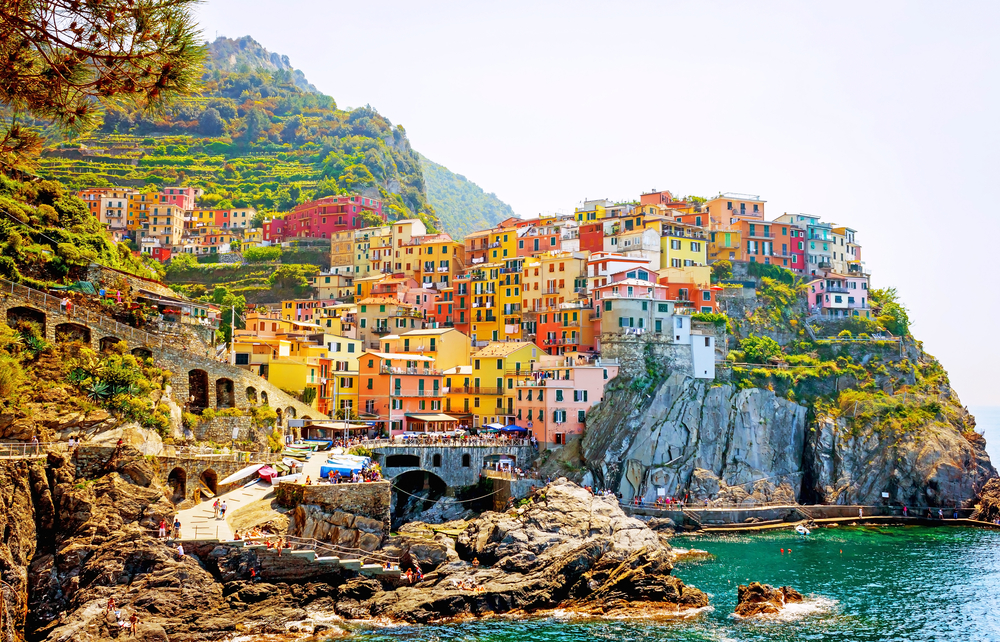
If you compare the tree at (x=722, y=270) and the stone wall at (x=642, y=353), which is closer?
the stone wall at (x=642, y=353)

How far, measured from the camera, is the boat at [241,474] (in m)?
43.6

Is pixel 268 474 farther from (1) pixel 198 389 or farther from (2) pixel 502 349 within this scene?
(2) pixel 502 349

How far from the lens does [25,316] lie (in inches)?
1719

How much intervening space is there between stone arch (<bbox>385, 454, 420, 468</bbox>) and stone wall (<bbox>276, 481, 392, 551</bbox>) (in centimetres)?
1091

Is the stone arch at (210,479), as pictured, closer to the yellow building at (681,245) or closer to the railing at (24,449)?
the railing at (24,449)

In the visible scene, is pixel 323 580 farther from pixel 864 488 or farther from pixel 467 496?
pixel 864 488

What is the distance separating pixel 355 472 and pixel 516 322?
106 feet

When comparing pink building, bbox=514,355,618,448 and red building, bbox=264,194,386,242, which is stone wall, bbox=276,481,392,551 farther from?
red building, bbox=264,194,386,242

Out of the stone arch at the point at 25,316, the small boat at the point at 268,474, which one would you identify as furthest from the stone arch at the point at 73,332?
the small boat at the point at 268,474

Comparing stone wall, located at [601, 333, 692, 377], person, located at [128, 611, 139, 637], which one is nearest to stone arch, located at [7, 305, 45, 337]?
person, located at [128, 611, 139, 637]

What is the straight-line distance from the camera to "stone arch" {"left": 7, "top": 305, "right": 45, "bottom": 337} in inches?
1684

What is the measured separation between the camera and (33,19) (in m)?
12.3

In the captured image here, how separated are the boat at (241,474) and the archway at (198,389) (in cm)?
714

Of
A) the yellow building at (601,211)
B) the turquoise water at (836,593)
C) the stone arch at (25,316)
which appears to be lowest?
the turquoise water at (836,593)
